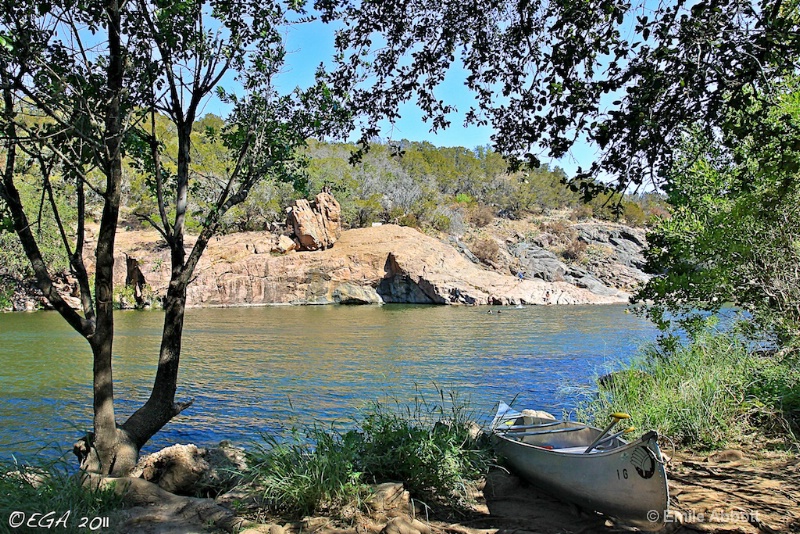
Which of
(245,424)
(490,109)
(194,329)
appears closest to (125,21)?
(490,109)

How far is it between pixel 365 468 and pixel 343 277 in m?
33.4

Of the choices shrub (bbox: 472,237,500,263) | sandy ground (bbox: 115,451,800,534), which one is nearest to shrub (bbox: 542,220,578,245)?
shrub (bbox: 472,237,500,263)

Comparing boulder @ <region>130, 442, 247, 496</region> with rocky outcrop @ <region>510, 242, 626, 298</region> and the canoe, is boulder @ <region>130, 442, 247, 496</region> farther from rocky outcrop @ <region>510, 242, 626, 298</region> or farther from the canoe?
rocky outcrop @ <region>510, 242, 626, 298</region>

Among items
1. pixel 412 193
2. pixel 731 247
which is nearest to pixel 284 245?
pixel 412 193

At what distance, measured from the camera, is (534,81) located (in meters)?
4.85

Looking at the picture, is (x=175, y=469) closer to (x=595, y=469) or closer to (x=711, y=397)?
(x=595, y=469)

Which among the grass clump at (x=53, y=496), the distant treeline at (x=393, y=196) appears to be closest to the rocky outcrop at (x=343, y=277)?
the distant treeline at (x=393, y=196)

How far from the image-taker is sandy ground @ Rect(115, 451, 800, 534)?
3.97 m

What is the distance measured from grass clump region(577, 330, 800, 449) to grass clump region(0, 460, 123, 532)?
5626mm

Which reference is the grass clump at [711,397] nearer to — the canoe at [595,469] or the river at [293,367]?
the canoe at [595,469]

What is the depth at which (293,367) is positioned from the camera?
50.6 feet

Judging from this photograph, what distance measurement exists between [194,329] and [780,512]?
75.6 feet

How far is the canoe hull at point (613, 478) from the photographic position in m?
3.99

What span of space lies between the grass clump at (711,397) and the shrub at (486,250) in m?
37.9
